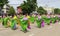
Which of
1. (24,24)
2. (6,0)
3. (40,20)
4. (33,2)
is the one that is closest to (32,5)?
(33,2)

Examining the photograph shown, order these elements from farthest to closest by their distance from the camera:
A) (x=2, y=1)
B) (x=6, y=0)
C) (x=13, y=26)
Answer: (x=6, y=0)
(x=2, y=1)
(x=13, y=26)

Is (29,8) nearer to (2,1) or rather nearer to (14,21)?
(2,1)

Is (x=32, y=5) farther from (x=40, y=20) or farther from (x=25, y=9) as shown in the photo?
(x=40, y=20)

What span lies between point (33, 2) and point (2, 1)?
1700cm

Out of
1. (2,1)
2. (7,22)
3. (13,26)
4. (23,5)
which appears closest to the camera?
(13,26)

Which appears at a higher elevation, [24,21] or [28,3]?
[24,21]

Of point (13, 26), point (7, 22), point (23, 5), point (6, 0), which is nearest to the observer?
point (13, 26)

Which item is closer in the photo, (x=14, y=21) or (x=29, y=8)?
(x=14, y=21)

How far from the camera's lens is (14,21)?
2333cm

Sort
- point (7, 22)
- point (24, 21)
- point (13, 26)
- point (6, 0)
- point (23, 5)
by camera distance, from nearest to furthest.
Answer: point (24, 21) < point (13, 26) < point (7, 22) < point (6, 0) < point (23, 5)

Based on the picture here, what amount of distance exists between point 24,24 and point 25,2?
8248 centimetres

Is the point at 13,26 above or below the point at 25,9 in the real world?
above

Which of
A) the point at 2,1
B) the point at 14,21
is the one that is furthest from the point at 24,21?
the point at 2,1

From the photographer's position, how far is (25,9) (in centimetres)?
9900
